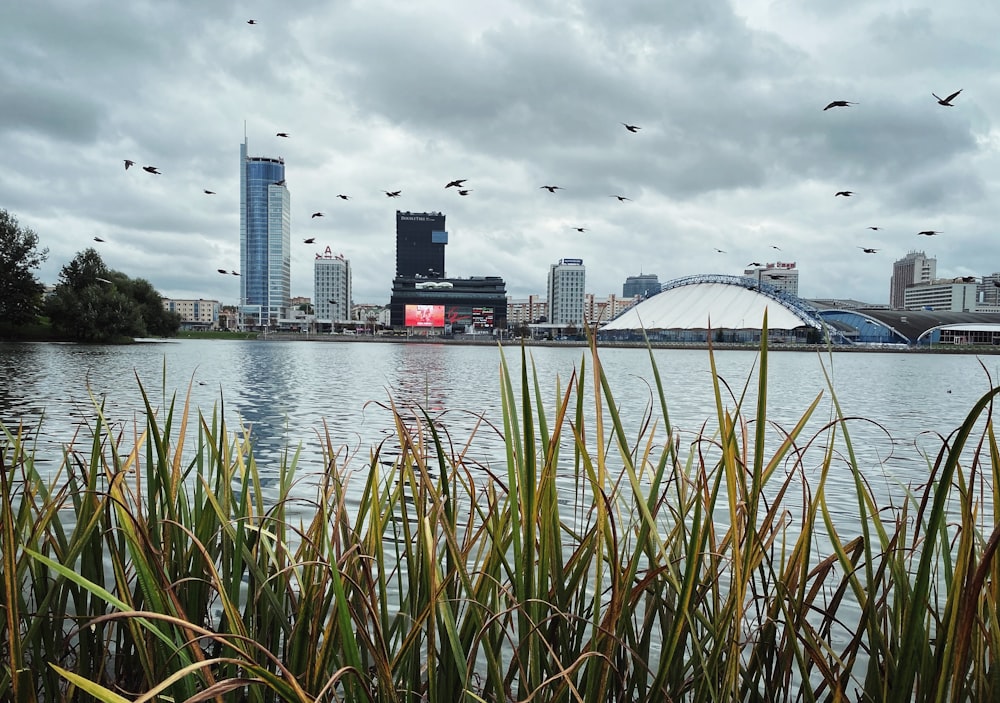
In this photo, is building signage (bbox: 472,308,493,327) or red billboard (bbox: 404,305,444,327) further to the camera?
building signage (bbox: 472,308,493,327)

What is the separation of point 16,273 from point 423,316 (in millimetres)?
120709

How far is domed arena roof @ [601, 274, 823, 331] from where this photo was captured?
113 meters

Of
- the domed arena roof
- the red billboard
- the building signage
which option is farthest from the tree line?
the building signage

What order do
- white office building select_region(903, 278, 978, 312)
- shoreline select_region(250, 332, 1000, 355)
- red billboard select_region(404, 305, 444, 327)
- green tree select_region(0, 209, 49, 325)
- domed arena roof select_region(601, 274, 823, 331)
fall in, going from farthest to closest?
1. red billboard select_region(404, 305, 444, 327)
2. white office building select_region(903, 278, 978, 312)
3. domed arena roof select_region(601, 274, 823, 331)
4. shoreline select_region(250, 332, 1000, 355)
5. green tree select_region(0, 209, 49, 325)

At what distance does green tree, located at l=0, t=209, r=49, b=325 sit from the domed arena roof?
84.0 meters

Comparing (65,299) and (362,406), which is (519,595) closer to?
(362,406)

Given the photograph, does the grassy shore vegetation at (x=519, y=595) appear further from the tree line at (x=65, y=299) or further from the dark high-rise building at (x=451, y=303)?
the dark high-rise building at (x=451, y=303)

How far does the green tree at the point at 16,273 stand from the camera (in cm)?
5622

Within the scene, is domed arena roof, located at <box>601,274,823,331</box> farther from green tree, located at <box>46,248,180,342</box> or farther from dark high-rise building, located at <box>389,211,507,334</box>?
green tree, located at <box>46,248,180,342</box>

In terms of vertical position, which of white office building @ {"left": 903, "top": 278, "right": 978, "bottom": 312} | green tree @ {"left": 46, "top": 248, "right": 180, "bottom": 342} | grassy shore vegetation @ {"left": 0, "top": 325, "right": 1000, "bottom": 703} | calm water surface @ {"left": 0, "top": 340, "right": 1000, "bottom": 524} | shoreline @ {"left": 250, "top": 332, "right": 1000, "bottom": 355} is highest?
white office building @ {"left": 903, "top": 278, "right": 978, "bottom": 312}

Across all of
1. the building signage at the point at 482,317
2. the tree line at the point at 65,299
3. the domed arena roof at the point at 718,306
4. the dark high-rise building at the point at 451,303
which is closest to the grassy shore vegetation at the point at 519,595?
the tree line at the point at 65,299

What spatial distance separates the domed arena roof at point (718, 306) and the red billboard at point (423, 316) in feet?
174

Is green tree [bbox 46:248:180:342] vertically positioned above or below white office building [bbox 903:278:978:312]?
below

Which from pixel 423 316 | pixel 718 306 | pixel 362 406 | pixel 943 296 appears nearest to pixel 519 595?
pixel 362 406
